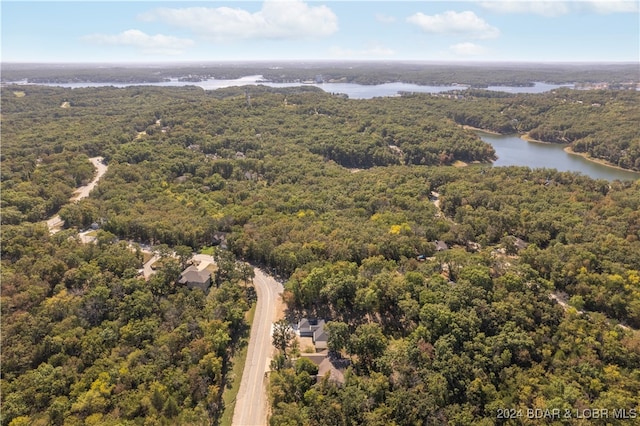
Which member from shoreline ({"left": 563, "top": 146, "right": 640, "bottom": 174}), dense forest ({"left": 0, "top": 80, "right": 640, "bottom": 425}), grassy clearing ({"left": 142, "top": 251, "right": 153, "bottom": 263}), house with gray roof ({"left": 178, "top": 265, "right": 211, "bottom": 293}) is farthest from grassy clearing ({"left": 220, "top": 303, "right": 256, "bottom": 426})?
shoreline ({"left": 563, "top": 146, "right": 640, "bottom": 174})

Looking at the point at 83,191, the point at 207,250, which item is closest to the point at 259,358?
the point at 207,250

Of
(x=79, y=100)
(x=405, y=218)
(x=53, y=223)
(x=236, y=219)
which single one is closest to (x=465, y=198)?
(x=405, y=218)

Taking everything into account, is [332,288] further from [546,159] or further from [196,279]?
[546,159]

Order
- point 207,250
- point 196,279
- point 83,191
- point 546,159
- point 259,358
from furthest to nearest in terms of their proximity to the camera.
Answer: point 546,159 < point 83,191 < point 207,250 < point 196,279 < point 259,358

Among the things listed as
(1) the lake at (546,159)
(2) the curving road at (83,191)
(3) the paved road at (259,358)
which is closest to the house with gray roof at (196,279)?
(3) the paved road at (259,358)

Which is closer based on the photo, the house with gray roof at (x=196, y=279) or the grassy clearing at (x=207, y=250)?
the house with gray roof at (x=196, y=279)

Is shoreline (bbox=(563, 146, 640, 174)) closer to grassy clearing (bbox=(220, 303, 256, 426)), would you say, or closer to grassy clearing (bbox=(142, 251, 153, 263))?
grassy clearing (bbox=(220, 303, 256, 426))

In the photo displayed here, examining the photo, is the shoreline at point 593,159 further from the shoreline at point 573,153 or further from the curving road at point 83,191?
the curving road at point 83,191
